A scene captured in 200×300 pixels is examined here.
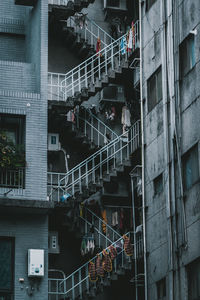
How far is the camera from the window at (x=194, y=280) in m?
40.3

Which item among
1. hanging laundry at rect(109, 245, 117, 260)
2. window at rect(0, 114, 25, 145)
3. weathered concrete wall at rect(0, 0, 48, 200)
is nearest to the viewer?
weathered concrete wall at rect(0, 0, 48, 200)

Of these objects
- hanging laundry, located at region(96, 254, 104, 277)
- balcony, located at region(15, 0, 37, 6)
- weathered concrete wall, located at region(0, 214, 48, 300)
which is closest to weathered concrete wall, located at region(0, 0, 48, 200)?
balcony, located at region(15, 0, 37, 6)

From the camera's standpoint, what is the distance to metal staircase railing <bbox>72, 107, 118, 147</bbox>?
54.0 meters

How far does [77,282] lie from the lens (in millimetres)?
50750

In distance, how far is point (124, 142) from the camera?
53.6m

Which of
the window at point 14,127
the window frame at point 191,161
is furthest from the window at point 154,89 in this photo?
the window at point 14,127

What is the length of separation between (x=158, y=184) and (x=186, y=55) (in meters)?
5.90

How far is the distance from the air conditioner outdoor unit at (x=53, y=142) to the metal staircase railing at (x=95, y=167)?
1341 mm

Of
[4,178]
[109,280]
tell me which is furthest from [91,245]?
[4,178]

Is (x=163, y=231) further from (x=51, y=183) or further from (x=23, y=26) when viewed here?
(x=23, y=26)

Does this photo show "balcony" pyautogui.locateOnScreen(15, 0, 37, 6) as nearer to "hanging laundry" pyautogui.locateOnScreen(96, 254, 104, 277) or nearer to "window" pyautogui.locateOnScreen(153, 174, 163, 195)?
"window" pyautogui.locateOnScreen(153, 174, 163, 195)

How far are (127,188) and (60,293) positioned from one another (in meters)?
7.07

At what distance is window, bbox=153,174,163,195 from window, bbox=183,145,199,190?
9.12 ft

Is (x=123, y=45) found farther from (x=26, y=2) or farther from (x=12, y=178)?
(x=12, y=178)
